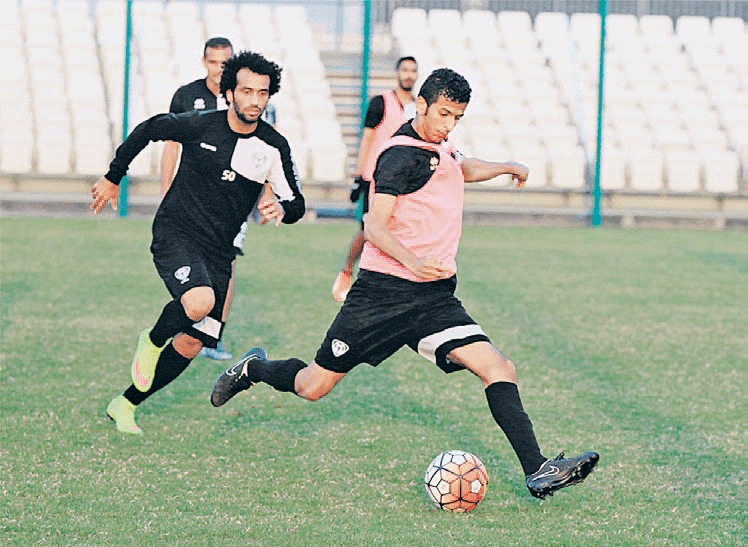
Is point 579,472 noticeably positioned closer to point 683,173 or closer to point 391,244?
point 391,244

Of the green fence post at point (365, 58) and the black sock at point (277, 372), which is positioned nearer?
the black sock at point (277, 372)

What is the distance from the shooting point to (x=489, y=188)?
1955 centimetres

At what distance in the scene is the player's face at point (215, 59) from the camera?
23.8 feet

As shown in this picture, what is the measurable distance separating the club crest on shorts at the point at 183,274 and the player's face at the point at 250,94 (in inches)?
29.4

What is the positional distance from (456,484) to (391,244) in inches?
36.7

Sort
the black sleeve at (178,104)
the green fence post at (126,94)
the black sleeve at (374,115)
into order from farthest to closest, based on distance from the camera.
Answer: the green fence post at (126,94) → the black sleeve at (374,115) → the black sleeve at (178,104)

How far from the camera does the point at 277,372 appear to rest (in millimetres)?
5070

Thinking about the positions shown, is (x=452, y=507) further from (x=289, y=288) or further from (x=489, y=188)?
(x=489, y=188)

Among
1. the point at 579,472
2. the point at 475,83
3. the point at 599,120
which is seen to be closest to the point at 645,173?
the point at 599,120

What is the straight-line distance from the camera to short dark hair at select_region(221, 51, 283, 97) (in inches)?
210

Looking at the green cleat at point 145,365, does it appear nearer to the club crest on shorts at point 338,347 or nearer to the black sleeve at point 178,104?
the club crest on shorts at point 338,347

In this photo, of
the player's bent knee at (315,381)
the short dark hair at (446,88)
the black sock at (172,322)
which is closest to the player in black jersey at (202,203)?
the black sock at (172,322)

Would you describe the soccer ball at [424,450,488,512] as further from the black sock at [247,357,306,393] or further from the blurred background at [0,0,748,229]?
the blurred background at [0,0,748,229]

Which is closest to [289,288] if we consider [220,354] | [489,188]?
[220,354]
